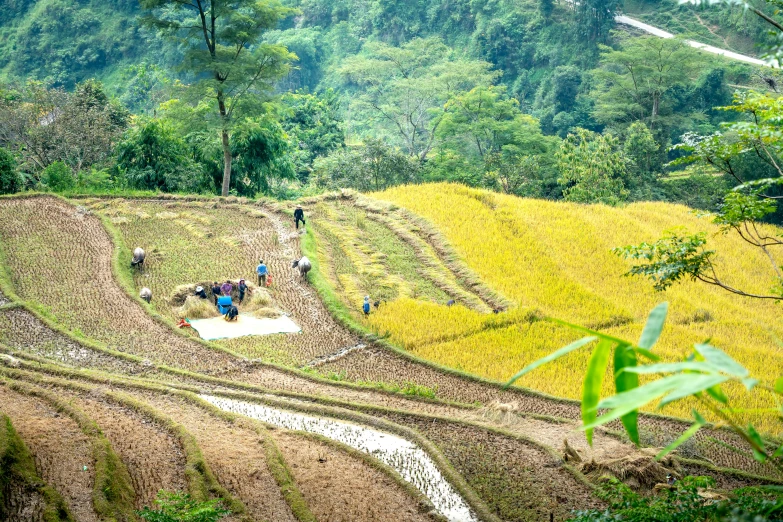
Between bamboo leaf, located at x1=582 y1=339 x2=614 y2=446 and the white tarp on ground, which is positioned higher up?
Result: bamboo leaf, located at x1=582 y1=339 x2=614 y2=446

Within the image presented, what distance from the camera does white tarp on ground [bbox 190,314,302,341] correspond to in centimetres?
1374

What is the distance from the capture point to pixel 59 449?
26.2 feet

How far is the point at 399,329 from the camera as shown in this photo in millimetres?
14258

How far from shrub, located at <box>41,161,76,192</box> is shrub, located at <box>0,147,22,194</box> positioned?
836 millimetres

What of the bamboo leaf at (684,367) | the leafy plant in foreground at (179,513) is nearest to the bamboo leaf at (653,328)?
the bamboo leaf at (684,367)

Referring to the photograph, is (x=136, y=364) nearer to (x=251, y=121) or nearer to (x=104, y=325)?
(x=104, y=325)

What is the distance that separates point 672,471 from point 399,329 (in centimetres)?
612

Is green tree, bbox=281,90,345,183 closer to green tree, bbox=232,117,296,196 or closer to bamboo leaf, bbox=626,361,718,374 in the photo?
green tree, bbox=232,117,296,196

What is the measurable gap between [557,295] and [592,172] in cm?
1073

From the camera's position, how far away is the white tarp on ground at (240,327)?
45.1 feet

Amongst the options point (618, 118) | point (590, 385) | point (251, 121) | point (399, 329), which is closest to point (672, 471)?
point (399, 329)

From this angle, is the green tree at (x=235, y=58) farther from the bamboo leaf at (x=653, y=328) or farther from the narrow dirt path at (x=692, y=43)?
the narrow dirt path at (x=692, y=43)

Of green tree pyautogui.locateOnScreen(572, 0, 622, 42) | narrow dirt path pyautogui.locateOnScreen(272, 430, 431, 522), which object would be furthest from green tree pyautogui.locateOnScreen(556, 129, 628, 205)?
narrow dirt path pyautogui.locateOnScreen(272, 430, 431, 522)

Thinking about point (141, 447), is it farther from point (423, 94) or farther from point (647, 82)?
point (647, 82)
